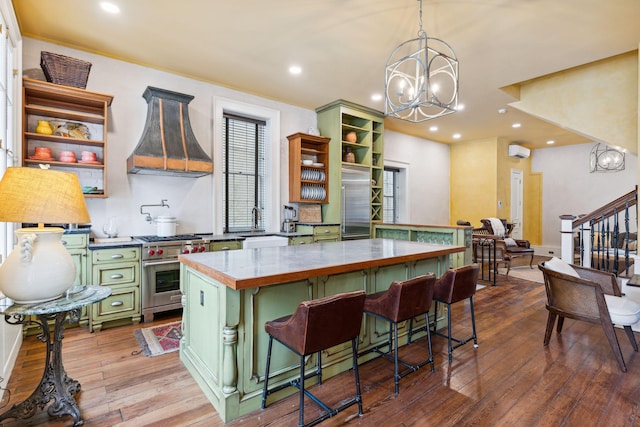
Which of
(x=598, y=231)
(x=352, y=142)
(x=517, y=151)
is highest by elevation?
(x=517, y=151)

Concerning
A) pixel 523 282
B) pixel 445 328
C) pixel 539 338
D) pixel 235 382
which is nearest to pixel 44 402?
pixel 235 382

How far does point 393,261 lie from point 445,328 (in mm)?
1458

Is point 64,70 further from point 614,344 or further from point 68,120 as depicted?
point 614,344

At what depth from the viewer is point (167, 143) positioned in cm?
384

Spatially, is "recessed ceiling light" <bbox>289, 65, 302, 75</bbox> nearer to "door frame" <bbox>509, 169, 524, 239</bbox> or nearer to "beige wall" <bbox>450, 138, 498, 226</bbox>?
"beige wall" <bbox>450, 138, 498, 226</bbox>

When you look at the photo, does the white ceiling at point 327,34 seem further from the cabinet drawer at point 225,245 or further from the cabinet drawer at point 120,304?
the cabinet drawer at point 120,304

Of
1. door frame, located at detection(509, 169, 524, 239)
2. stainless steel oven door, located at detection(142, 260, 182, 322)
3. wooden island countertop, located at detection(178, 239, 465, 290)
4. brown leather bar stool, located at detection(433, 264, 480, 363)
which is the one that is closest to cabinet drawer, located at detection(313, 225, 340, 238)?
wooden island countertop, located at detection(178, 239, 465, 290)

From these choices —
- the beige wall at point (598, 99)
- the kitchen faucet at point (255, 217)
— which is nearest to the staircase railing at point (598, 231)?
the beige wall at point (598, 99)

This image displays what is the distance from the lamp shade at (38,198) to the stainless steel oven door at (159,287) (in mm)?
1873

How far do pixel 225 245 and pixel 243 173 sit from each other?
4.78 feet

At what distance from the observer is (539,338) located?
3.16 meters

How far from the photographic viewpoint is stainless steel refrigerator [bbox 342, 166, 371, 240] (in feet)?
18.3

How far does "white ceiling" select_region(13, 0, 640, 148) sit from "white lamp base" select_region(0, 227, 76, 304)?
2328 millimetres

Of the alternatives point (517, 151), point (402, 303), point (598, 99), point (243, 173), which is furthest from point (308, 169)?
point (517, 151)
